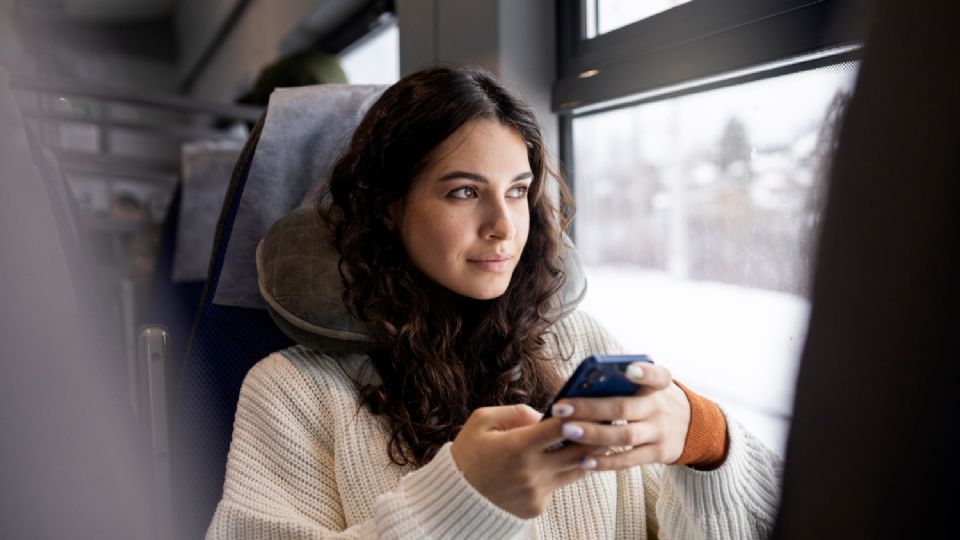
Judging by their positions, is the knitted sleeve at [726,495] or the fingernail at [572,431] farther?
the knitted sleeve at [726,495]

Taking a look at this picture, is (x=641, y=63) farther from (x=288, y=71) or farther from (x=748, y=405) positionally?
(x=288, y=71)

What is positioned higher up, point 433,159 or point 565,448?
point 433,159

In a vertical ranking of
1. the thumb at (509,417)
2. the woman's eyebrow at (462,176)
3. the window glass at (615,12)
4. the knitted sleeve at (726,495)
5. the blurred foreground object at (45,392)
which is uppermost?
the window glass at (615,12)

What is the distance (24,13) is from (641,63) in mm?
1243

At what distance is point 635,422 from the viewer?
73cm

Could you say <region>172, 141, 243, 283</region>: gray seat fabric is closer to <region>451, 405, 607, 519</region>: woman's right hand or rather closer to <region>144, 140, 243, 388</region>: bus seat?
<region>144, 140, 243, 388</region>: bus seat

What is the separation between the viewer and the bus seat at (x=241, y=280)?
44.4 inches

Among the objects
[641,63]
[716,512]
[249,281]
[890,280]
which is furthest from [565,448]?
[641,63]

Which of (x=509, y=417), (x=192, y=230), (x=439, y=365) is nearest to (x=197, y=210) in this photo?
(x=192, y=230)

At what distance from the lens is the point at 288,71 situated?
2152mm

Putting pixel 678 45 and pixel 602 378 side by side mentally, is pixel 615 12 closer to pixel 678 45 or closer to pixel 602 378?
pixel 678 45

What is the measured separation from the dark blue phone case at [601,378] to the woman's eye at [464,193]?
393 millimetres

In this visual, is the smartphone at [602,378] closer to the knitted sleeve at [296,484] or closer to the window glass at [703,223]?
the knitted sleeve at [296,484]

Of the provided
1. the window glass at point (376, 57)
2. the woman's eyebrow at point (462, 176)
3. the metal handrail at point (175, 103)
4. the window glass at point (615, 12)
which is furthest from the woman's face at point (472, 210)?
the window glass at point (376, 57)
